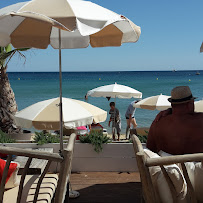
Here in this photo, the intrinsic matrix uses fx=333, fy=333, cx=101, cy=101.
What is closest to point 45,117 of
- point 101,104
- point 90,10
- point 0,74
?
point 90,10

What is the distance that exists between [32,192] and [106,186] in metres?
2.35

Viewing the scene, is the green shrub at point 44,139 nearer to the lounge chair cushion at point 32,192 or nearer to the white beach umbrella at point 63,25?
the white beach umbrella at point 63,25

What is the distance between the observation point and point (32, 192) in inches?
122

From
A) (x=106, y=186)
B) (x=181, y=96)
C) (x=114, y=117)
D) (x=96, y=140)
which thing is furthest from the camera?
(x=114, y=117)

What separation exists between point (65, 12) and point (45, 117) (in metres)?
2.23

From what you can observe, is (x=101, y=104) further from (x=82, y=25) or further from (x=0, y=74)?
(x=82, y=25)

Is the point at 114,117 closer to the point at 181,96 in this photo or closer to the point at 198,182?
the point at 181,96

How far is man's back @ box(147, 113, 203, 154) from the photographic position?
3.15 meters

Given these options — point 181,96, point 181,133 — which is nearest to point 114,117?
point 181,96

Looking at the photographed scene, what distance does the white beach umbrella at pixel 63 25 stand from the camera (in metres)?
3.07

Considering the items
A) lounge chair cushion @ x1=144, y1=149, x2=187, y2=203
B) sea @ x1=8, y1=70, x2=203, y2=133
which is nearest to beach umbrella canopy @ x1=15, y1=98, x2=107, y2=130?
lounge chair cushion @ x1=144, y1=149, x2=187, y2=203

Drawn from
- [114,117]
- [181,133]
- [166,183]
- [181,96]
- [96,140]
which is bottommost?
[114,117]

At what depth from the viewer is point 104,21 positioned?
10.7ft

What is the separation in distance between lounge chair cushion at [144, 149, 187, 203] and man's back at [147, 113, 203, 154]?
67 cm
